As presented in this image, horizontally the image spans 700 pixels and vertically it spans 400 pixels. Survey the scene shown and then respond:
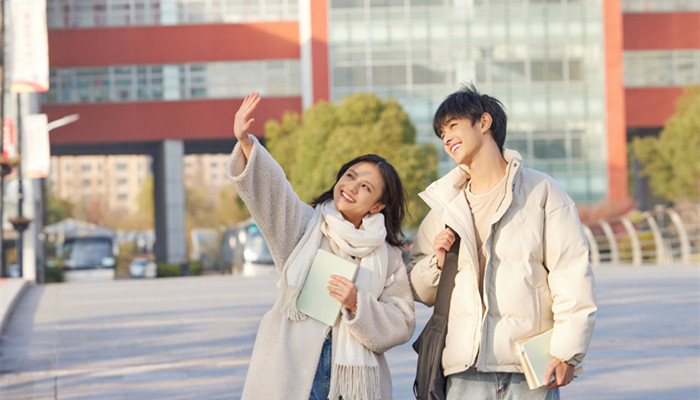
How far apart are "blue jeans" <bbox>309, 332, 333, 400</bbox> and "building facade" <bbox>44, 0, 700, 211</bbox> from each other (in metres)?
42.9

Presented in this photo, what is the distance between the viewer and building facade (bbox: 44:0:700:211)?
155 ft

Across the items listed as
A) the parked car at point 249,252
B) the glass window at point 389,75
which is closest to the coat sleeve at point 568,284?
the parked car at point 249,252

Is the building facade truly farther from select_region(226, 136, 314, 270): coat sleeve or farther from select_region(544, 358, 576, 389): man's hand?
select_region(544, 358, 576, 389): man's hand

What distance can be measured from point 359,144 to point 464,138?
3246 cm

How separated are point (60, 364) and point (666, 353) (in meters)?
5.46

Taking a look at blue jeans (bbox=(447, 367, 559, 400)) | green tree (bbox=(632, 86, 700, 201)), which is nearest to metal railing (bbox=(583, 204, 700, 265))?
green tree (bbox=(632, 86, 700, 201))

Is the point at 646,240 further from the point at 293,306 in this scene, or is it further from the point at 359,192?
the point at 293,306

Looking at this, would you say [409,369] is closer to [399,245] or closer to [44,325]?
[399,245]

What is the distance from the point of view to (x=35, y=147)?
1141 inches

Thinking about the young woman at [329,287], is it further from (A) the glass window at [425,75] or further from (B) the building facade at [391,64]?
(A) the glass window at [425,75]

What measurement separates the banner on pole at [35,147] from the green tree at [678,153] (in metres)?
27.2

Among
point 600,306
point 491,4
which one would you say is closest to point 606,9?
point 491,4

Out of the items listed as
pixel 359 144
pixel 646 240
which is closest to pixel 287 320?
pixel 646 240

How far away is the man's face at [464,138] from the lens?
3.86 meters
